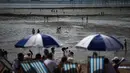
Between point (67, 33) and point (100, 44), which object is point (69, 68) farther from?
point (67, 33)

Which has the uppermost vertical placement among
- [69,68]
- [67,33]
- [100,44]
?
[100,44]

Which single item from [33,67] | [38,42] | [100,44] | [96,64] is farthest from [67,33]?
[33,67]

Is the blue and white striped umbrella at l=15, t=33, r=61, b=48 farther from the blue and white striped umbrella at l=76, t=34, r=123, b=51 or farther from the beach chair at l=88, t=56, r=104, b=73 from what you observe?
the beach chair at l=88, t=56, r=104, b=73

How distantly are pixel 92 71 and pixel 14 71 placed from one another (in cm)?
272

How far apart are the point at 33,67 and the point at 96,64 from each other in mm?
2074

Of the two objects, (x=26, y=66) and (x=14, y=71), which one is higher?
(x=26, y=66)

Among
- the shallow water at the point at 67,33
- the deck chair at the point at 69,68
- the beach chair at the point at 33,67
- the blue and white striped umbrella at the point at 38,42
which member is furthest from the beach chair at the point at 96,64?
the shallow water at the point at 67,33

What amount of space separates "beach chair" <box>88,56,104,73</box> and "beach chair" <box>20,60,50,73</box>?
1.49 metres

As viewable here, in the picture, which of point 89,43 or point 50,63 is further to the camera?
point 89,43

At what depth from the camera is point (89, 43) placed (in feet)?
36.3

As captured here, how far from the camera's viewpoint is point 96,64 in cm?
1005

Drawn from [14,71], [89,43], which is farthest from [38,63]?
[89,43]

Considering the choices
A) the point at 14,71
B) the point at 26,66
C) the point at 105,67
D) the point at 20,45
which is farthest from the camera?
the point at 20,45

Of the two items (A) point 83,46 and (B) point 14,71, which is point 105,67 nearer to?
(A) point 83,46
